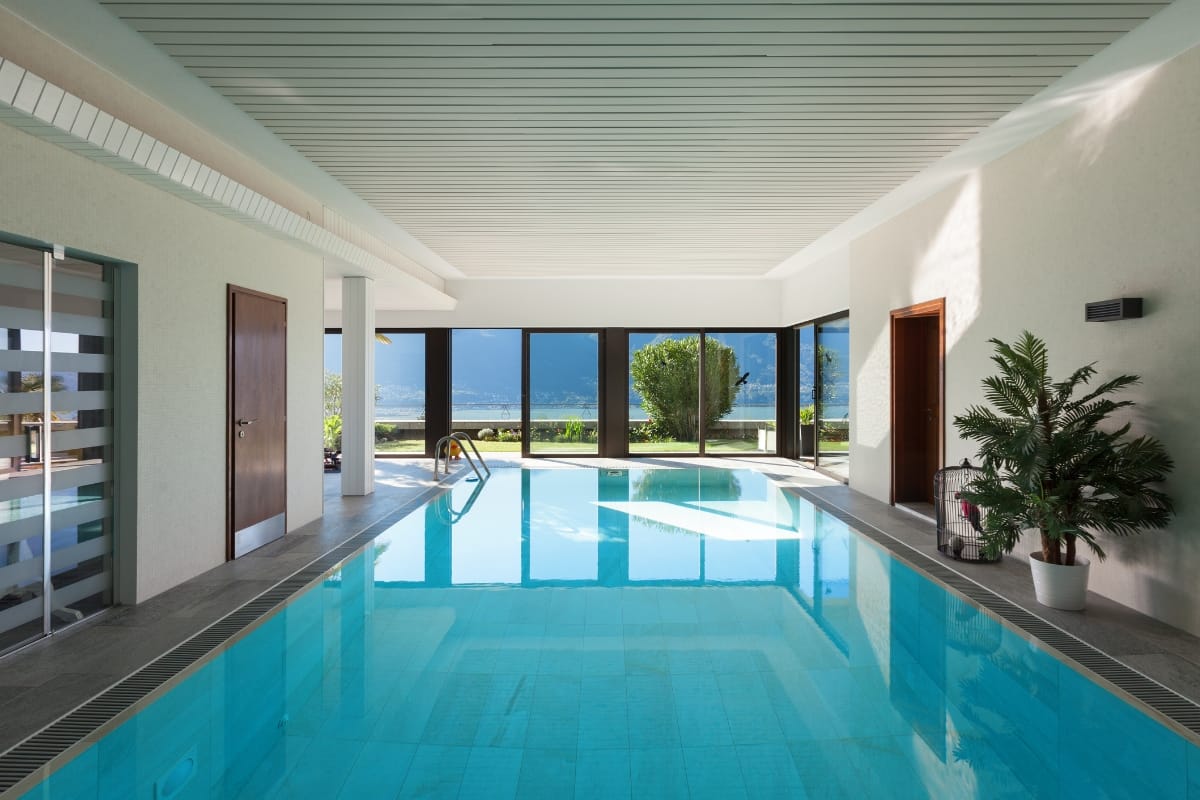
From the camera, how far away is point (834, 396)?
11.0m

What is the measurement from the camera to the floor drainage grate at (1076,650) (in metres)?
3.30

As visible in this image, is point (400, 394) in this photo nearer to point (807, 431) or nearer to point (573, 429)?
point (573, 429)

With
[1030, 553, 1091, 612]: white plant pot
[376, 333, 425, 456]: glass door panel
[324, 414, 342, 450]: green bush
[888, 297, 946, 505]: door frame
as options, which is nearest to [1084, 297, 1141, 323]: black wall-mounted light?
[1030, 553, 1091, 612]: white plant pot

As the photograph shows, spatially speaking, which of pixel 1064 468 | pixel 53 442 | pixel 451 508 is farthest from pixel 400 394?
pixel 1064 468

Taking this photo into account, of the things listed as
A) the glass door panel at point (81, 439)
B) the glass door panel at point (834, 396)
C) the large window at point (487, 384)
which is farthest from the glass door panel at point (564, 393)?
the glass door panel at point (81, 439)

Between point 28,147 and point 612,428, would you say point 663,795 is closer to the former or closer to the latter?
point 28,147

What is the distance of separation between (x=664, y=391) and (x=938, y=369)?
249 inches

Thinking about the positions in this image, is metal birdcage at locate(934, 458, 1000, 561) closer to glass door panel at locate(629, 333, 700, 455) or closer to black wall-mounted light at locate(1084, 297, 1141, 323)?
black wall-mounted light at locate(1084, 297, 1141, 323)

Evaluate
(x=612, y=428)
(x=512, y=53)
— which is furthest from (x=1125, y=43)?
(x=612, y=428)

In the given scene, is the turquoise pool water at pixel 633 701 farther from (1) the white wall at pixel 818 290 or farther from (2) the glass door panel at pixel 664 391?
(2) the glass door panel at pixel 664 391

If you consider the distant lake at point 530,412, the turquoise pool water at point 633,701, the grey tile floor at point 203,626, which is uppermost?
the distant lake at point 530,412

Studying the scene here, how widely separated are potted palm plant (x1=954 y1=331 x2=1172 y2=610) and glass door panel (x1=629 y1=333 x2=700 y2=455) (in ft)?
28.8

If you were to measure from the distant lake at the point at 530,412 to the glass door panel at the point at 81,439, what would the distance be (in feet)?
29.5

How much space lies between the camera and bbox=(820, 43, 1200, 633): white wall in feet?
13.8
